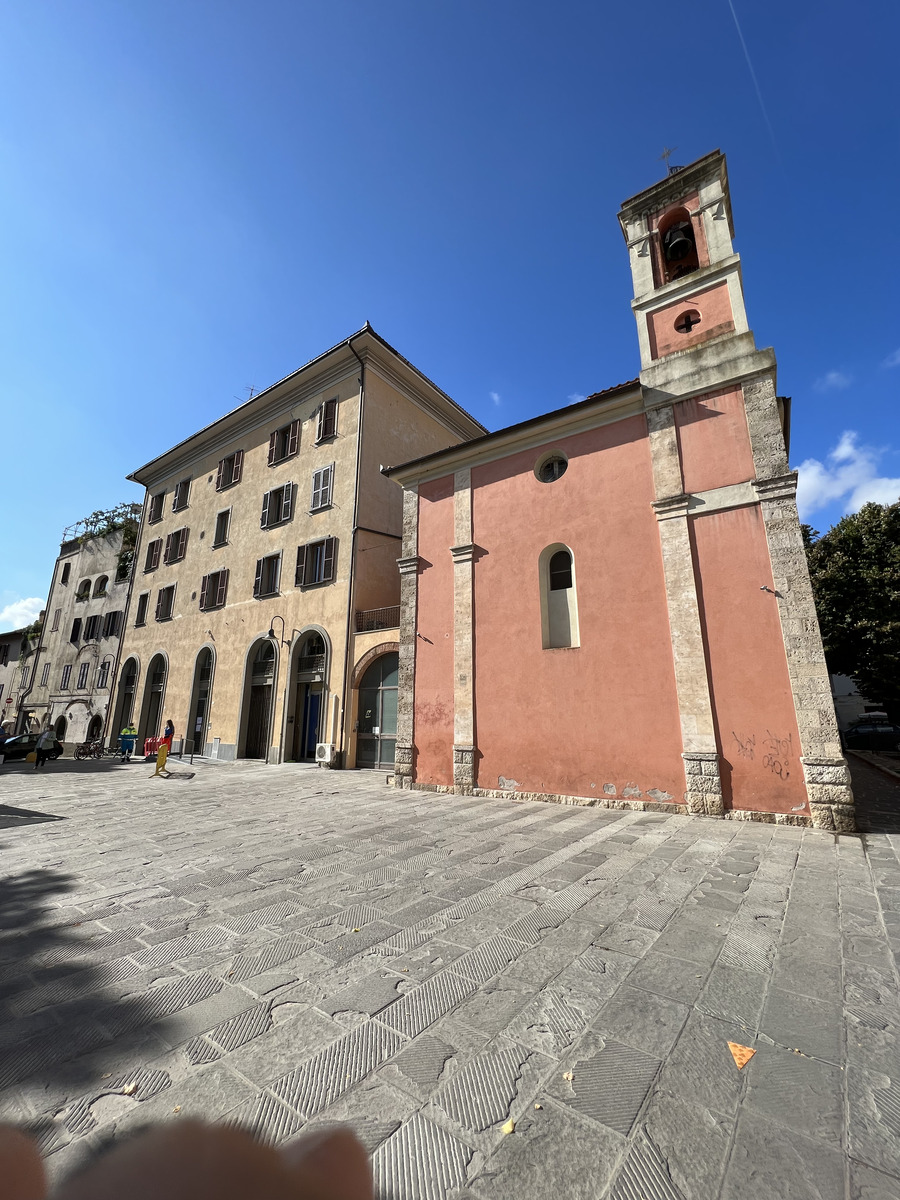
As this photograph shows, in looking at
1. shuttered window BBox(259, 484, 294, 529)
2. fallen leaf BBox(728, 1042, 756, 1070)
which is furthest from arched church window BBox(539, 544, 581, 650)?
shuttered window BBox(259, 484, 294, 529)

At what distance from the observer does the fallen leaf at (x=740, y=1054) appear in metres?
1.94

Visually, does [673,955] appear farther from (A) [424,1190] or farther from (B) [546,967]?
(A) [424,1190]

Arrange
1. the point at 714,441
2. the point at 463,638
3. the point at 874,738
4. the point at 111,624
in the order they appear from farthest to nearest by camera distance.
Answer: the point at 111,624
the point at 874,738
the point at 463,638
the point at 714,441

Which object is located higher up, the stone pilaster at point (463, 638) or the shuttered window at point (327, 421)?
the shuttered window at point (327, 421)

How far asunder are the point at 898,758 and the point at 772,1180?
22.0 meters

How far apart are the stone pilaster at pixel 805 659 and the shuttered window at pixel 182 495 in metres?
21.9

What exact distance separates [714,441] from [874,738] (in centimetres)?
2085

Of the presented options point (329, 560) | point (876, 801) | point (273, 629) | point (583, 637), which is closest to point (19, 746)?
point (273, 629)

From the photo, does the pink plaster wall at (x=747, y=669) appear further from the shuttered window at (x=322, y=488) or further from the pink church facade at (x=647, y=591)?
the shuttered window at (x=322, y=488)

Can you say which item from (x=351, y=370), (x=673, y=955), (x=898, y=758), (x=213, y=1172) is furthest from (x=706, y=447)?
(x=898, y=758)

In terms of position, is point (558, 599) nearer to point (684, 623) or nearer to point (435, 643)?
point (684, 623)

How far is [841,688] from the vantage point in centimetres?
3438

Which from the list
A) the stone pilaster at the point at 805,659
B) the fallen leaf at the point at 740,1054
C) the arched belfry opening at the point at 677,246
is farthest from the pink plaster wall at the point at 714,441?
the fallen leaf at the point at 740,1054

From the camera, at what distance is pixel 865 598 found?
17.0 m
